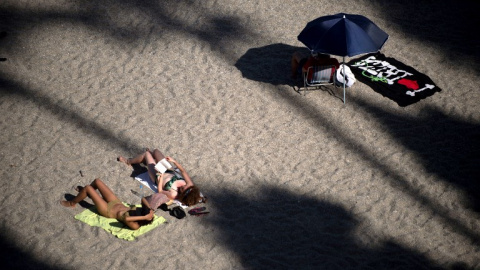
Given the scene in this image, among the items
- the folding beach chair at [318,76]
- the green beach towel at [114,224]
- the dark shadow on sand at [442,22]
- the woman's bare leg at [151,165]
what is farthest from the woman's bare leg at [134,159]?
the dark shadow on sand at [442,22]

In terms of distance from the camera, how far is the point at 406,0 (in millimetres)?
12625

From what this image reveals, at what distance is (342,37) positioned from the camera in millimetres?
9031

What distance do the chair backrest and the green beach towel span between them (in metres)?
4.22

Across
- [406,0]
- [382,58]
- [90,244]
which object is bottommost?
[90,244]

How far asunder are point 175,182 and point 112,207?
3.17 feet

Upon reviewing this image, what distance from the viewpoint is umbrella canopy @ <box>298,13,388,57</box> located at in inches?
353

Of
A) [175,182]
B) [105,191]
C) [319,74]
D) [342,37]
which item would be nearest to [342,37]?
[342,37]

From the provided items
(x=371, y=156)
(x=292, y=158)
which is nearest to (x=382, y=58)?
(x=371, y=156)

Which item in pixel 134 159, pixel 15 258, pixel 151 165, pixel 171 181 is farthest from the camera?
pixel 134 159

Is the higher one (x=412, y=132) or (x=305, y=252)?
(x=412, y=132)

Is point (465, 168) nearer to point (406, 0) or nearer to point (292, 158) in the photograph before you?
point (292, 158)

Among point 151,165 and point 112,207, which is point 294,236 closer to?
point 151,165

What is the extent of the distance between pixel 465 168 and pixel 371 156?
152 cm

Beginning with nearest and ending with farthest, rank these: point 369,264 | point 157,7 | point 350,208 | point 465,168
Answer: point 369,264 < point 350,208 < point 465,168 < point 157,7
